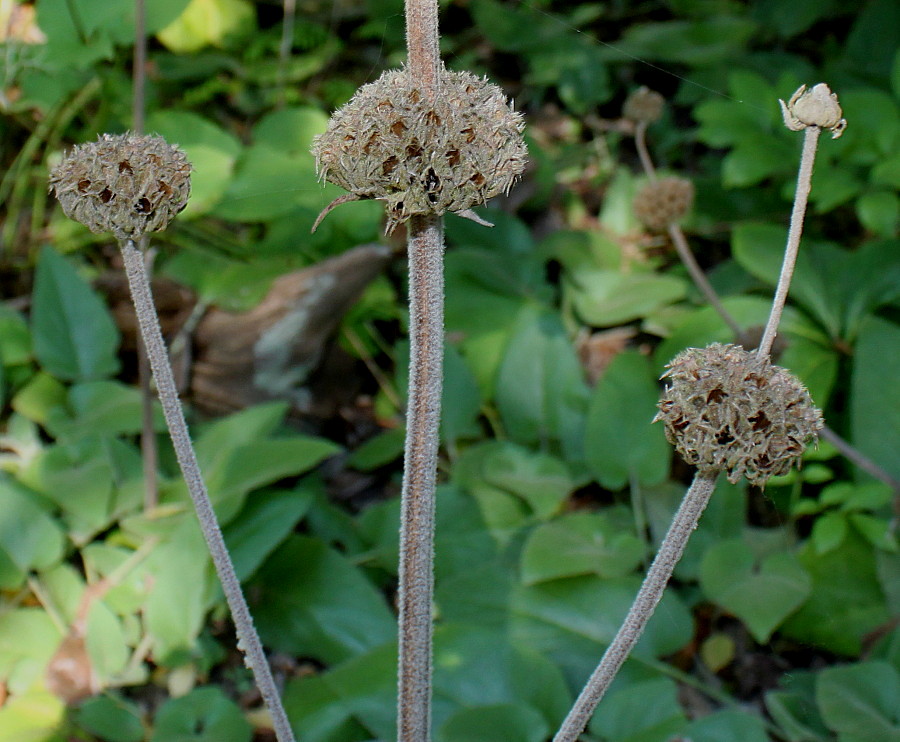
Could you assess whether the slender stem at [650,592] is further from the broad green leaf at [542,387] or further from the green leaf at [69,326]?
the green leaf at [69,326]

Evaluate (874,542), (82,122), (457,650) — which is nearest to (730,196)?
(874,542)

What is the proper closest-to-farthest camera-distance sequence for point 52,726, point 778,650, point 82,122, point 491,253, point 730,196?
point 52,726
point 778,650
point 491,253
point 730,196
point 82,122

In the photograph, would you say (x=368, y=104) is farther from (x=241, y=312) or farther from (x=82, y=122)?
(x=82, y=122)

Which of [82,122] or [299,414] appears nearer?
[299,414]

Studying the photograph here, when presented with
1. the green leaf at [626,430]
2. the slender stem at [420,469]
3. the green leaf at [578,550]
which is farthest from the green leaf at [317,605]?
the slender stem at [420,469]

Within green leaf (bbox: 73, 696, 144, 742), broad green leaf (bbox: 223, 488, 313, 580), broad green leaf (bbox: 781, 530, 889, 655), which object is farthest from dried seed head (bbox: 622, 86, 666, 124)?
green leaf (bbox: 73, 696, 144, 742)

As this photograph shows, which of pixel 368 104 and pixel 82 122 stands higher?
pixel 82 122

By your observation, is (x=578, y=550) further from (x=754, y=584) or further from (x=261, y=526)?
(x=261, y=526)

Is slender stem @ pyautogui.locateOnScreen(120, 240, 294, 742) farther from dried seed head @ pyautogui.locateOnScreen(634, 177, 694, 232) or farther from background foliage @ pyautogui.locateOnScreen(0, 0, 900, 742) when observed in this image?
dried seed head @ pyautogui.locateOnScreen(634, 177, 694, 232)
